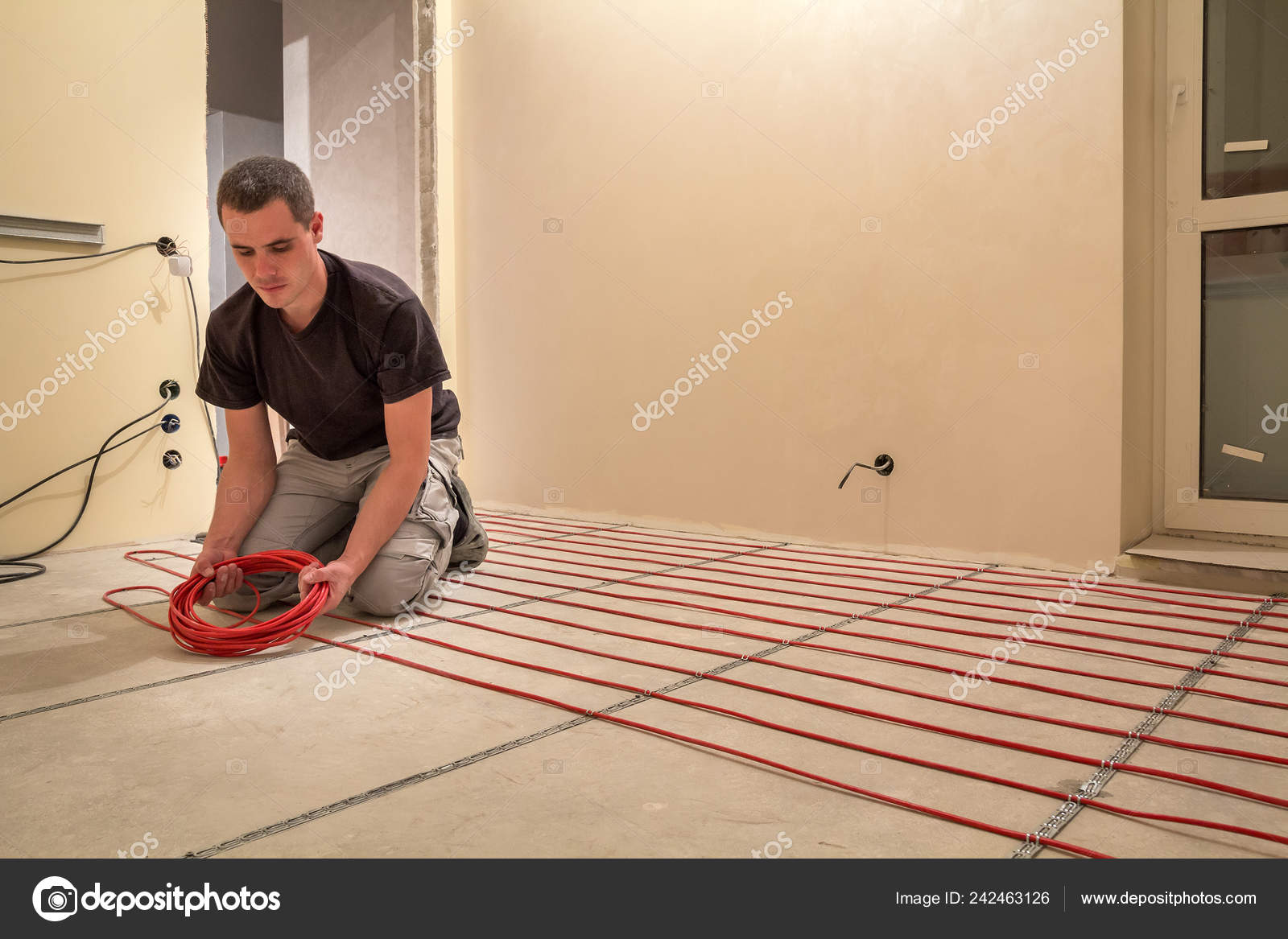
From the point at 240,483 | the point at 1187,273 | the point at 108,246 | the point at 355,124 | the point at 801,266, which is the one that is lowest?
the point at 240,483

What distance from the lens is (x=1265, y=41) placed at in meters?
2.76

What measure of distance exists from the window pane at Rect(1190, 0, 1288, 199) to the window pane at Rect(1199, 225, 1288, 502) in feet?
0.53

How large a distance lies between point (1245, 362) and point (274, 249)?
109 inches

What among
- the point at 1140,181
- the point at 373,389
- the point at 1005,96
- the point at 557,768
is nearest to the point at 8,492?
the point at 373,389

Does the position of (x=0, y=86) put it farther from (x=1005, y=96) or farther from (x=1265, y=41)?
(x=1265, y=41)

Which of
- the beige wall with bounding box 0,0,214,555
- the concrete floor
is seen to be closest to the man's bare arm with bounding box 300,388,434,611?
the concrete floor

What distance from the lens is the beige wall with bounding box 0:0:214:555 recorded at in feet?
10.3

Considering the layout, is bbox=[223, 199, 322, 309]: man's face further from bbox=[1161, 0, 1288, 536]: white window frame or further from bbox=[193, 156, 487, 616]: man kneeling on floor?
bbox=[1161, 0, 1288, 536]: white window frame

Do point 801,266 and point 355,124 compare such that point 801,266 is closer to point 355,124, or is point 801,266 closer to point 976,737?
point 976,737

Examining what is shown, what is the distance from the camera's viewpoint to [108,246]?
3.35m

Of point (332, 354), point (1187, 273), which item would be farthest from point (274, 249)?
point (1187, 273)
